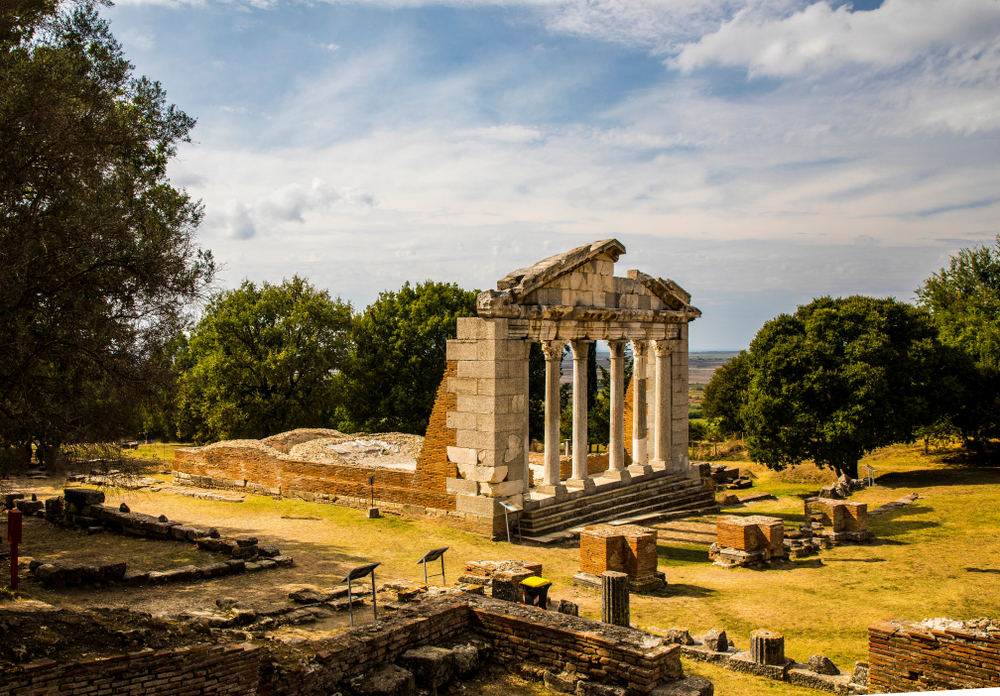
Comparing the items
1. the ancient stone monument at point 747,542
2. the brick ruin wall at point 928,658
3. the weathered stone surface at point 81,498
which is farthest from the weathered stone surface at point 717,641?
the weathered stone surface at point 81,498

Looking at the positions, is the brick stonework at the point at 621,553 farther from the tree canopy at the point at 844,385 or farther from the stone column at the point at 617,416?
the tree canopy at the point at 844,385

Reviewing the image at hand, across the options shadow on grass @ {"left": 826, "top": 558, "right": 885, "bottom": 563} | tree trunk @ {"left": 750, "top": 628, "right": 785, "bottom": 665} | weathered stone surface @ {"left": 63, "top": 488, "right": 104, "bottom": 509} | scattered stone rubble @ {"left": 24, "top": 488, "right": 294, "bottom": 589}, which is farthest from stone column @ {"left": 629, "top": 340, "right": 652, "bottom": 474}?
weathered stone surface @ {"left": 63, "top": 488, "right": 104, "bottom": 509}

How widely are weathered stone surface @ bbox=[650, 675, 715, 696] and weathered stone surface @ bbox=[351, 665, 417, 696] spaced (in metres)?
2.98

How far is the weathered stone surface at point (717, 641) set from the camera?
11180mm

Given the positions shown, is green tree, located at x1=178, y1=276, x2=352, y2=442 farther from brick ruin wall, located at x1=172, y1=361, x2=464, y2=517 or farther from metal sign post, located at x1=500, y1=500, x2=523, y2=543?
metal sign post, located at x1=500, y1=500, x2=523, y2=543

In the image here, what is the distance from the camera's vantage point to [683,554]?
18438 millimetres

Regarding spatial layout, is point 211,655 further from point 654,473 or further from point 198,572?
point 654,473

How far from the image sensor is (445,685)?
9492 mm

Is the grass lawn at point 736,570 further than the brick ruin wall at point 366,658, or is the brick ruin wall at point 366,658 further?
the grass lawn at point 736,570

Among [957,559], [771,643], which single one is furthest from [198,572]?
[957,559]

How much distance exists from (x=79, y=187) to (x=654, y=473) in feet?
61.5

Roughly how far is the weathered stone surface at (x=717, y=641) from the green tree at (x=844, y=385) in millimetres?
19303

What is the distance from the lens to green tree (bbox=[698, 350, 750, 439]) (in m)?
44.8

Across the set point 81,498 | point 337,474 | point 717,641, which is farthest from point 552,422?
point 81,498
